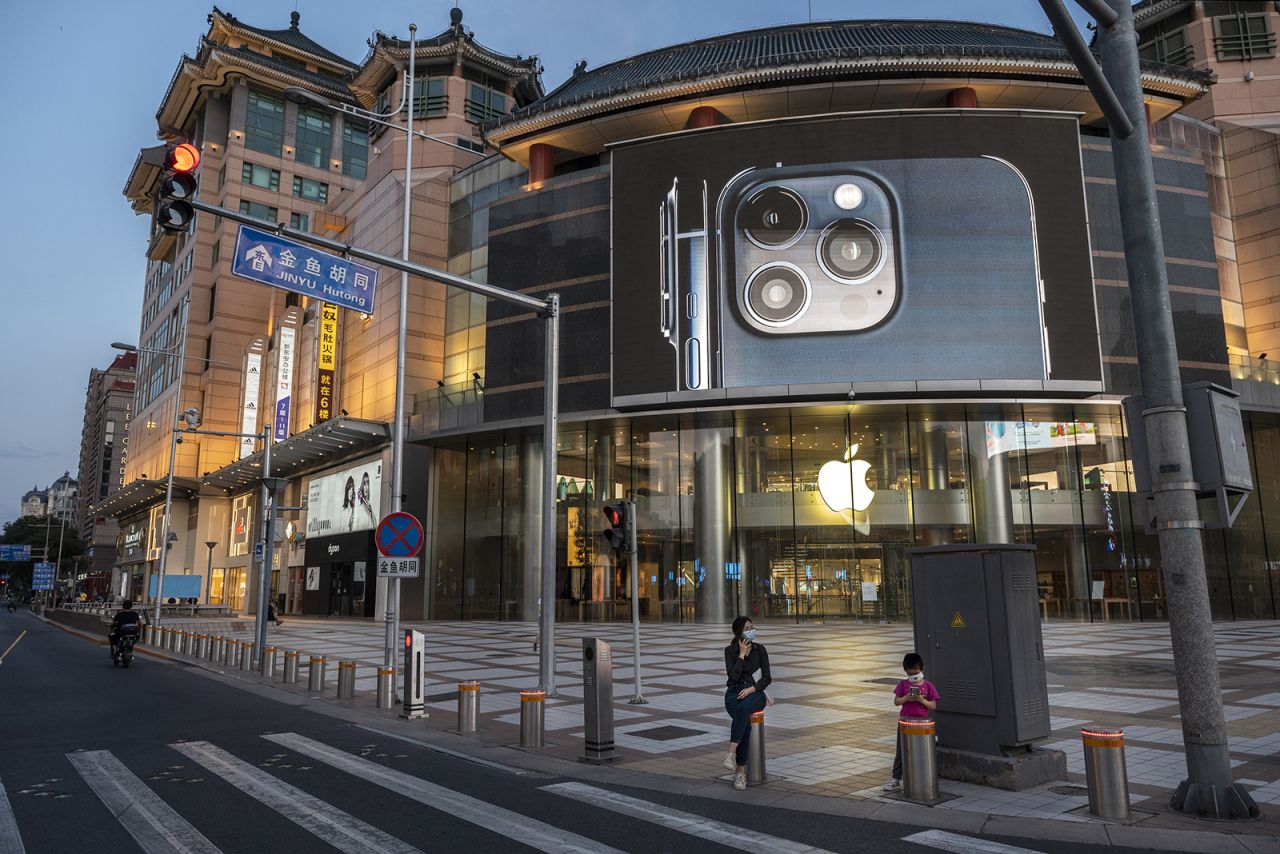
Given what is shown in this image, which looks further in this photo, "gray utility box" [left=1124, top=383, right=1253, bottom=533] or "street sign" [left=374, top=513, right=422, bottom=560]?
"street sign" [left=374, top=513, right=422, bottom=560]

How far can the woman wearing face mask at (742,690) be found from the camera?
8258 mm

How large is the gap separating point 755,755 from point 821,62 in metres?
32.8

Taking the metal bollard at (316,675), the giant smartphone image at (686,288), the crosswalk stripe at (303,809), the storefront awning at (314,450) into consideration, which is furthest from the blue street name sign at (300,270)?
the storefront awning at (314,450)

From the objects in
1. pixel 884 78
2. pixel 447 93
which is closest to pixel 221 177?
pixel 447 93

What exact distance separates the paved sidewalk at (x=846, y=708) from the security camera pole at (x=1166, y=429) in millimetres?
496

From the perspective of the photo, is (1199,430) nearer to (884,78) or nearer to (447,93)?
(884,78)

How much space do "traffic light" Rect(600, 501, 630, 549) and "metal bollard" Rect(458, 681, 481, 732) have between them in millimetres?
3244

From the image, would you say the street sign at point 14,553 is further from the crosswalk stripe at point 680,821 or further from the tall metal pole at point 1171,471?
the tall metal pole at point 1171,471

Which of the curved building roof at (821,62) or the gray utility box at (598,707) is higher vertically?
the curved building roof at (821,62)

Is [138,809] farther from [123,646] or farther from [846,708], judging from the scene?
[123,646]

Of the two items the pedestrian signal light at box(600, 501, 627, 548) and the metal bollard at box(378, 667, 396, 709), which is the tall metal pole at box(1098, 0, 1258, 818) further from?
the metal bollard at box(378, 667, 396, 709)

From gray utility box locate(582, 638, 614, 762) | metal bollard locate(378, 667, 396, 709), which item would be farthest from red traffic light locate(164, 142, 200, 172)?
metal bollard locate(378, 667, 396, 709)

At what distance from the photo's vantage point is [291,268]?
442 inches

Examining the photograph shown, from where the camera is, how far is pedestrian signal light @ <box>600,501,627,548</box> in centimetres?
1367
